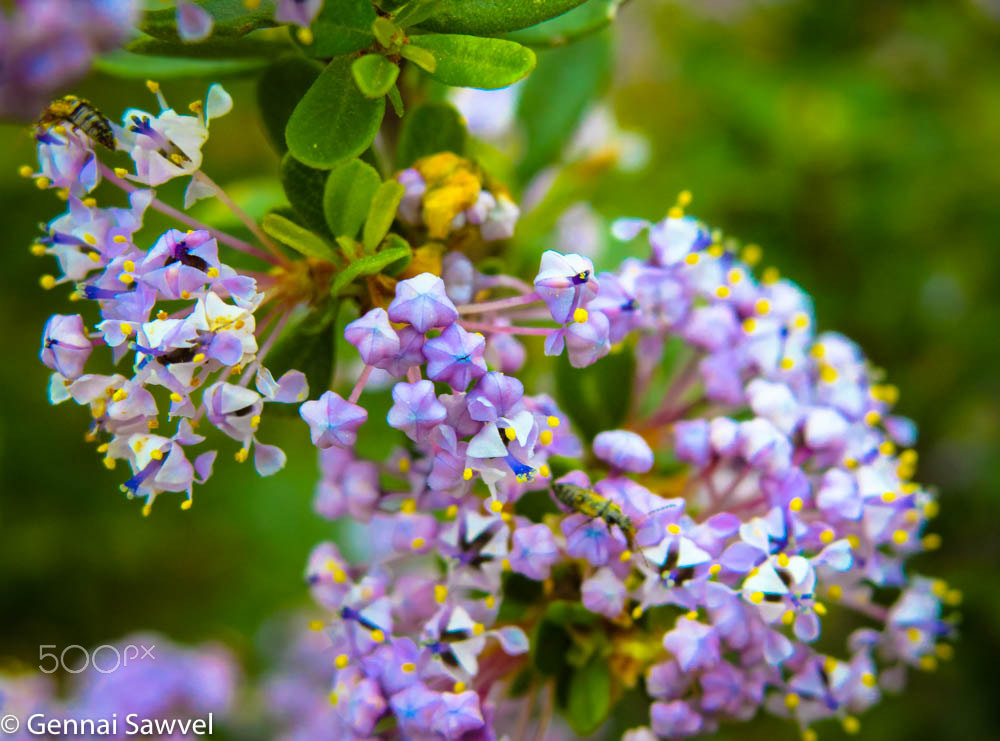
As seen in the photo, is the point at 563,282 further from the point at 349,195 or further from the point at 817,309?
the point at 817,309

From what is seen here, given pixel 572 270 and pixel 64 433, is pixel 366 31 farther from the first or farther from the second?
pixel 64 433

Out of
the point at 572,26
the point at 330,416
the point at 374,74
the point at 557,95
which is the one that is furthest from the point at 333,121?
the point at 557,95

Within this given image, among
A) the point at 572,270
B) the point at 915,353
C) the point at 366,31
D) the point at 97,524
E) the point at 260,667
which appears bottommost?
the point at 260,667

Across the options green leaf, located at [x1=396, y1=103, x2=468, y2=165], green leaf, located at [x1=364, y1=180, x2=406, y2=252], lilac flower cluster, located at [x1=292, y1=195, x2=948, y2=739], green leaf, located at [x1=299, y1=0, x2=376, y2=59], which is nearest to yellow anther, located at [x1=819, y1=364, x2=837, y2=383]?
lilac flower cluster, located at [x1=292, y1=195, x2=948, y2=739]

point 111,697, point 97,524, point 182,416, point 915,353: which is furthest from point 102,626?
point 915,353

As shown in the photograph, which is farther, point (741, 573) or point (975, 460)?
point (975, 460)

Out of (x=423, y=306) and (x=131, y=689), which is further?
(x=131, y=689)
